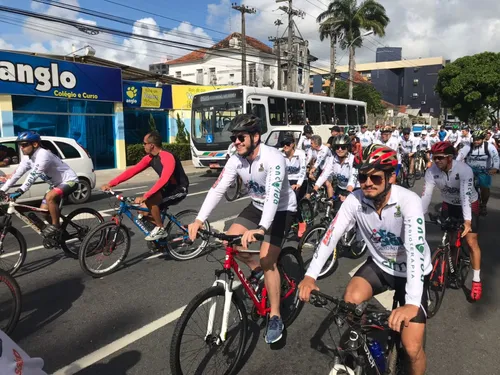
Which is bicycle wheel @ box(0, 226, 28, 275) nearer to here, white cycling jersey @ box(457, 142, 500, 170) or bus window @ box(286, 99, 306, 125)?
white cycling jersey @ box(457, 142, 500, 170)

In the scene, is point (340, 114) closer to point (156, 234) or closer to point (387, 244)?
point (156, 234)

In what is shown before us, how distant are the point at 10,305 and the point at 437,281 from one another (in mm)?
4237

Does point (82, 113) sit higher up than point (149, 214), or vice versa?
point (82, 113)

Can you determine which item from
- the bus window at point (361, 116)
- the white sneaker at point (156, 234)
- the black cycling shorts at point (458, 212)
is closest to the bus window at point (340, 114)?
the bus window at point (361, 116)

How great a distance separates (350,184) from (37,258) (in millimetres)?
4865

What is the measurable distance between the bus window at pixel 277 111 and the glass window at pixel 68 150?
7785mm

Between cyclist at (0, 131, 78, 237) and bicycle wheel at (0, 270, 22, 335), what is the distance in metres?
2.08

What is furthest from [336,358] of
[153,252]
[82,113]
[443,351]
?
[82,113]

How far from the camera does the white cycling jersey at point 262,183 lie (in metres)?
3.28

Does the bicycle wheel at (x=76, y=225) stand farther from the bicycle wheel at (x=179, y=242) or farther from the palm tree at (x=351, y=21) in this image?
the palm tree at (x=351, y=21)

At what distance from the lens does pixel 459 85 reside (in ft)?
121

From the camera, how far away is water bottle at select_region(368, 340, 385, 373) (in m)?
2.32

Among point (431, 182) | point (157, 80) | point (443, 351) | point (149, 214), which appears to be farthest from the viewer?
point (157, 80)

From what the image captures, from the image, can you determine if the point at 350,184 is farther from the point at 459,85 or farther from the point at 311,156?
the point at 459,85
